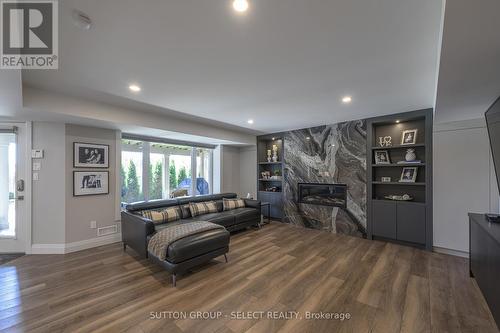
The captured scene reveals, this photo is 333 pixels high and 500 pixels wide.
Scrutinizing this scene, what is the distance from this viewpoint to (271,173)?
6.41 meters

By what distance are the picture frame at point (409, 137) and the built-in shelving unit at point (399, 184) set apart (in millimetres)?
55

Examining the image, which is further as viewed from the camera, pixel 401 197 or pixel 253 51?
pixel 401 197

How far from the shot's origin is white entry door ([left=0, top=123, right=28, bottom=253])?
11.3ft

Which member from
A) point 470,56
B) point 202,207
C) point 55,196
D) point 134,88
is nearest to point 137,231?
point 202,207

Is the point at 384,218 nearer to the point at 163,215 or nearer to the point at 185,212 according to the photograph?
the point at 185,212

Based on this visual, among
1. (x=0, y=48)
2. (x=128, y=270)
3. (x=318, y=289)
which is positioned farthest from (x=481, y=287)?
(x=0, y=48)

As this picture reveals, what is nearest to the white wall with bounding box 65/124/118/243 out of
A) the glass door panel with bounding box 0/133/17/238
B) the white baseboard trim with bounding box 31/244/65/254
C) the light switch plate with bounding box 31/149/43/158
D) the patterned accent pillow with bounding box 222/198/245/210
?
the white baseboard trim with bounding box 31/244/65/254

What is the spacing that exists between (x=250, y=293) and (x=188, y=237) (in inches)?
42.1

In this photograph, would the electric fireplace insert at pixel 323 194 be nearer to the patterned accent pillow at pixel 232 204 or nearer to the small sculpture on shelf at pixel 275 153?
the small sculpture on shelf at pixel 275 153

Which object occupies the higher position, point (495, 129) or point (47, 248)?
point (495, 129)

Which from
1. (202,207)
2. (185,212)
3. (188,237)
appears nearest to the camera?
(188,237)

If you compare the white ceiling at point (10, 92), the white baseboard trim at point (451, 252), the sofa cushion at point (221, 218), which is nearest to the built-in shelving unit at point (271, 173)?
the sofa cushion at point (221, 218)

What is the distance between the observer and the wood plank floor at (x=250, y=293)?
75.2 inches

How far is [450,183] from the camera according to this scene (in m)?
3.48
